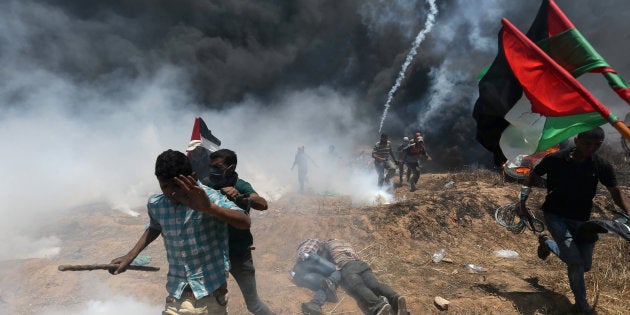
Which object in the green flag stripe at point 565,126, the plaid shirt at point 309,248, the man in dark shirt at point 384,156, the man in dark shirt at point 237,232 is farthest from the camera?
the man in dark shirt at point 384,156

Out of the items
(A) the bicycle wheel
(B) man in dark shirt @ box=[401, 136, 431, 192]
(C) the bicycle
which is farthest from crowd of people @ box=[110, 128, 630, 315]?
(B) man in dark shirt @ box=[401, 136, 431, 192]

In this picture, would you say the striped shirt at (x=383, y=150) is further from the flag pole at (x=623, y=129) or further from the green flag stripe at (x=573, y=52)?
the flag pole at (x=623, y=129)

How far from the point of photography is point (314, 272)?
12.9 ft

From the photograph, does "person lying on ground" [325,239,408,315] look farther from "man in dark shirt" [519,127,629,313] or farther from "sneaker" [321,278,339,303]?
"man in dark shirt" [519,127,629,313]

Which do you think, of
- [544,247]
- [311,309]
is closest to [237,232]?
[311,309]

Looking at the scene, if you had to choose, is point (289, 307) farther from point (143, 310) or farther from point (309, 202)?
point (309, 202)

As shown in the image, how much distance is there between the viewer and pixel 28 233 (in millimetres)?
6422

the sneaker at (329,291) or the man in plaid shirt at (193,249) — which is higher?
the man in plaid shirt at (193,249)

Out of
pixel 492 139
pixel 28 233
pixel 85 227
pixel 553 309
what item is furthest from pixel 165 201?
pixel 28 233

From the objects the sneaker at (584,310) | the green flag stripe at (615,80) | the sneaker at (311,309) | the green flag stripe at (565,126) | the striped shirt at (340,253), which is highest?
the green flag stripe at (615,80)

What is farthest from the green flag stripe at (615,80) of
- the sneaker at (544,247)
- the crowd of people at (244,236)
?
the sneaker at (544,247)

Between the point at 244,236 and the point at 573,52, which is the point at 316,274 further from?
the point at 573,52

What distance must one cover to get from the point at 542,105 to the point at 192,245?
2452 millimetres

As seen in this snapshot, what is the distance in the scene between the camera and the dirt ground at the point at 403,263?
3.45 metres
